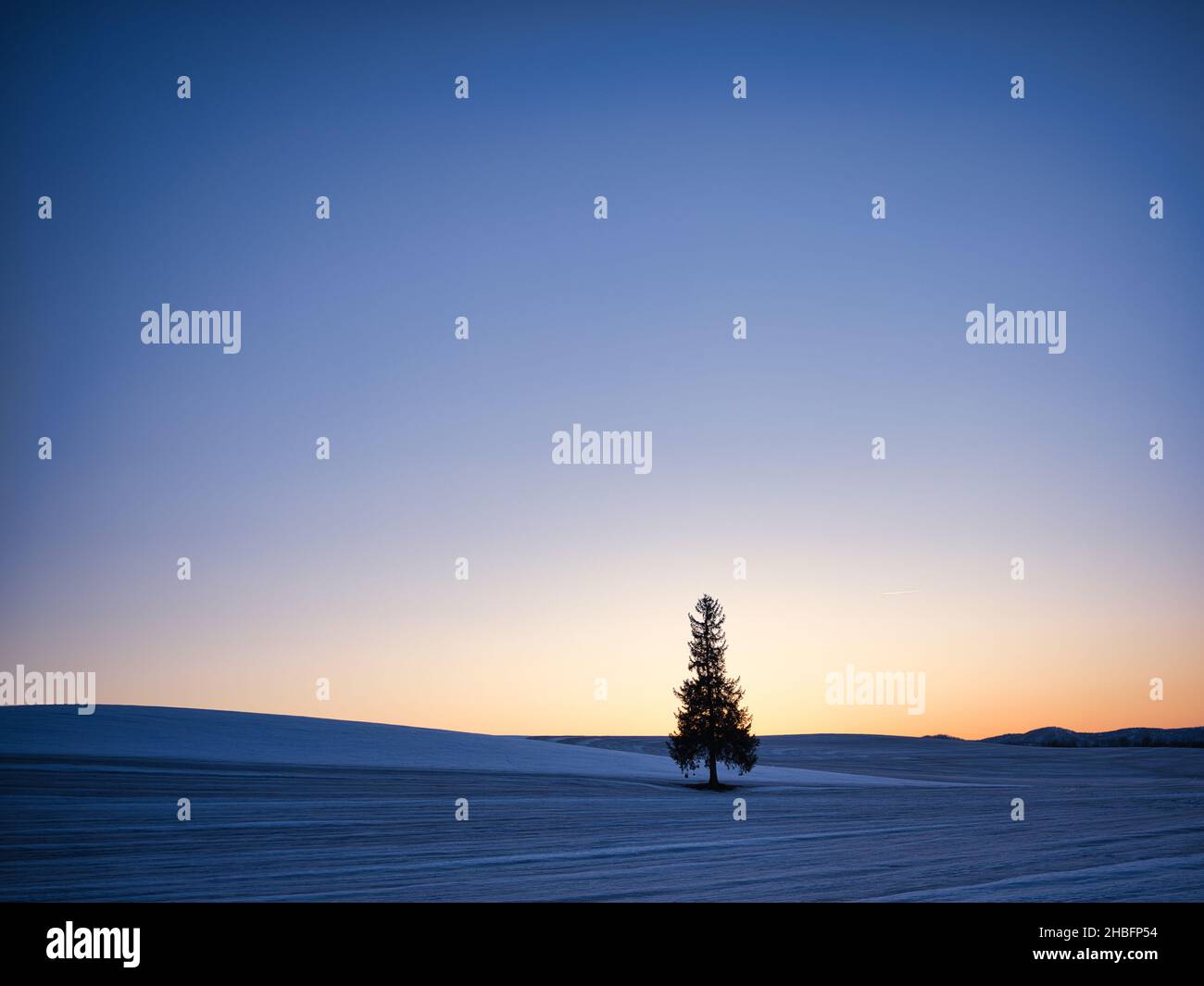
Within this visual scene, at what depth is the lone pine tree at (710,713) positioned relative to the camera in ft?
195

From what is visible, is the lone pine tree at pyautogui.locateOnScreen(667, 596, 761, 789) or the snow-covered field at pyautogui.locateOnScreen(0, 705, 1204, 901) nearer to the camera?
the snow-covered field at pyautogui.locateOnScreen(0, 705, 1204, 901)

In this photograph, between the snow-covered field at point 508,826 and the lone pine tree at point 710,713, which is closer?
the snow-covered field at point 508,826

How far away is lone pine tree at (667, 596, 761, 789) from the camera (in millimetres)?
59406

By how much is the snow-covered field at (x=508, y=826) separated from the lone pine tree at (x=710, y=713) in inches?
102

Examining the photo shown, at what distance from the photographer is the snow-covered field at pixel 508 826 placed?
17.9 meters

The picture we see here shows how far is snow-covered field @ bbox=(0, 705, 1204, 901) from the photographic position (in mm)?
17859

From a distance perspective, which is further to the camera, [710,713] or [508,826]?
[710,713]

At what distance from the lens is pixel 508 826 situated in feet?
99.0

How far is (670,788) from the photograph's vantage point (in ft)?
179

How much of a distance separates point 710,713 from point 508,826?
103 ft

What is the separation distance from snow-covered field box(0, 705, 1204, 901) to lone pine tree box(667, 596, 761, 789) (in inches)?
102
